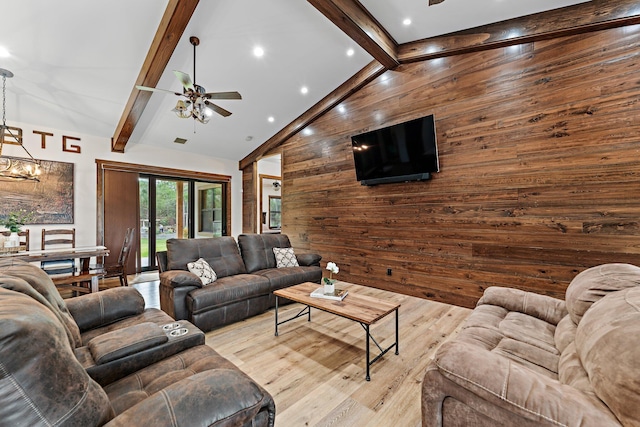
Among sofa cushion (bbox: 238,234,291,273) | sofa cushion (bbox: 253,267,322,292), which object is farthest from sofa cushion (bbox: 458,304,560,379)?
sofa cushion (bbox: 238,234,291,273)

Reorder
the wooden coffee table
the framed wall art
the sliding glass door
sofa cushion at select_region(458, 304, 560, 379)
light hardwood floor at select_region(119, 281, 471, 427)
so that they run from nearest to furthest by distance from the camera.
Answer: sofa cushion at select_region(458, 304, 560, 379) → light hardwood floor at select_region(119, 281, 471, 427) → the wooden coffee table → the framed wall art → the sliding glass door

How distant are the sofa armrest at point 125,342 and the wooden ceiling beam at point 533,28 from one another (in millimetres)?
4573

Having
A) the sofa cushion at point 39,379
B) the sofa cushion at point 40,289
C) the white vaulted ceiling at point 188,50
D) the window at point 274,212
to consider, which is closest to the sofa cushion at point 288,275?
the sofa cushion at point 40,289

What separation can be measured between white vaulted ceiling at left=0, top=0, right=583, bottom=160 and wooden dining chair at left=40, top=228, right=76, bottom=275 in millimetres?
1940

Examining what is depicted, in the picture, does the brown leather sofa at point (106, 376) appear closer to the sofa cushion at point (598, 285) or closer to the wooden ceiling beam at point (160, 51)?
the sofa cushion at point (598, 285)

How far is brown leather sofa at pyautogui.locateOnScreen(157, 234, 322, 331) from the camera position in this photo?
115 inches

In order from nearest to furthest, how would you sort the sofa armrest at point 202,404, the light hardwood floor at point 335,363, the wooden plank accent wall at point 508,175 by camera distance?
1. the sofa armrest at point 202,404
2. the light hardwood floor at point 335,363
3. the wooden plank accent wall at point 508,175

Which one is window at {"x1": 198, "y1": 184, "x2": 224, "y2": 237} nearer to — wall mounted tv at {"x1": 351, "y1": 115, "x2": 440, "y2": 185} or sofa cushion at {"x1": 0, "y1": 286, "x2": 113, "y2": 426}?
wall mounted tv at {"x1": 351, "y1": 115, "x2": 440, "y2": 185}

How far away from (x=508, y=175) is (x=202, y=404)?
12.7 ft

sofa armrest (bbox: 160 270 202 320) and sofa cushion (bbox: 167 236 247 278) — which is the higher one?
sofa cushion (bbox: 167 236 247 278)

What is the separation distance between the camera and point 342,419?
175 centimetres

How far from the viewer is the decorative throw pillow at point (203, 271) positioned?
3.23 meters

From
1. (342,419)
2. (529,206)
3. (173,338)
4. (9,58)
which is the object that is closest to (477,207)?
(529,206)

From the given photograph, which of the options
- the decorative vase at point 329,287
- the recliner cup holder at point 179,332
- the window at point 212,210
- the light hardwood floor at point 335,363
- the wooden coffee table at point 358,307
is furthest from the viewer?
the window at point 212,210
